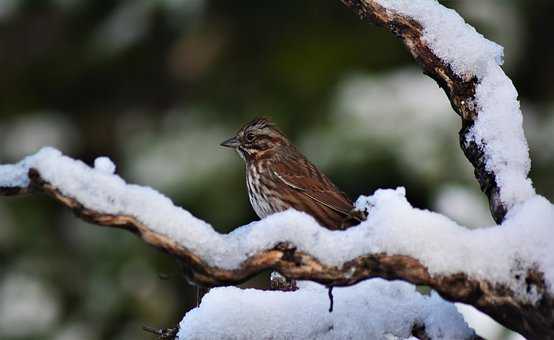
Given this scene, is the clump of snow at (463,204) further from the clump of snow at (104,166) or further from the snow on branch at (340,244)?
the clump of snow at (104,166)

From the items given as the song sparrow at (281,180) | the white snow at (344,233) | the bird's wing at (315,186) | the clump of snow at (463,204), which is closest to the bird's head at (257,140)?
the song sparrow at (281,180)

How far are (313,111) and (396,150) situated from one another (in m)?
0.60

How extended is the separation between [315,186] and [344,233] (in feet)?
9.63

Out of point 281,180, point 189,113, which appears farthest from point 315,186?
point 189,113

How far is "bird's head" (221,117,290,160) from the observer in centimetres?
562

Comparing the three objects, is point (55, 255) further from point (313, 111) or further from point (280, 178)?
point (280, 178)

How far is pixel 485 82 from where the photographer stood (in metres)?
3.07

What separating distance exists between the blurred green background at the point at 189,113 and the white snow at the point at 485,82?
3.35 metres

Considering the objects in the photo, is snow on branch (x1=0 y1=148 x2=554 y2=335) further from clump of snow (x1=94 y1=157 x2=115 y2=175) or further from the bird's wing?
the bird's wing

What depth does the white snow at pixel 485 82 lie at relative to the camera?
2.90m

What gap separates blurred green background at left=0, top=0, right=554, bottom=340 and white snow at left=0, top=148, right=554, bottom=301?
12.7 ft

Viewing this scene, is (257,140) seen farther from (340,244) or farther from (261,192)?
(340,244)

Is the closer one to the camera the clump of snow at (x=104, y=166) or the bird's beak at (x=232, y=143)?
the clump of snow at (x=104, y=166)

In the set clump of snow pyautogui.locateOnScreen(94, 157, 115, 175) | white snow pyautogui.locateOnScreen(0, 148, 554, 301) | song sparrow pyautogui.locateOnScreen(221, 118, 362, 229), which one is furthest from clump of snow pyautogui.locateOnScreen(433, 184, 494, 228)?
clump of snow pyautogui.locateOnScreen(94, 157, 115, 175)
